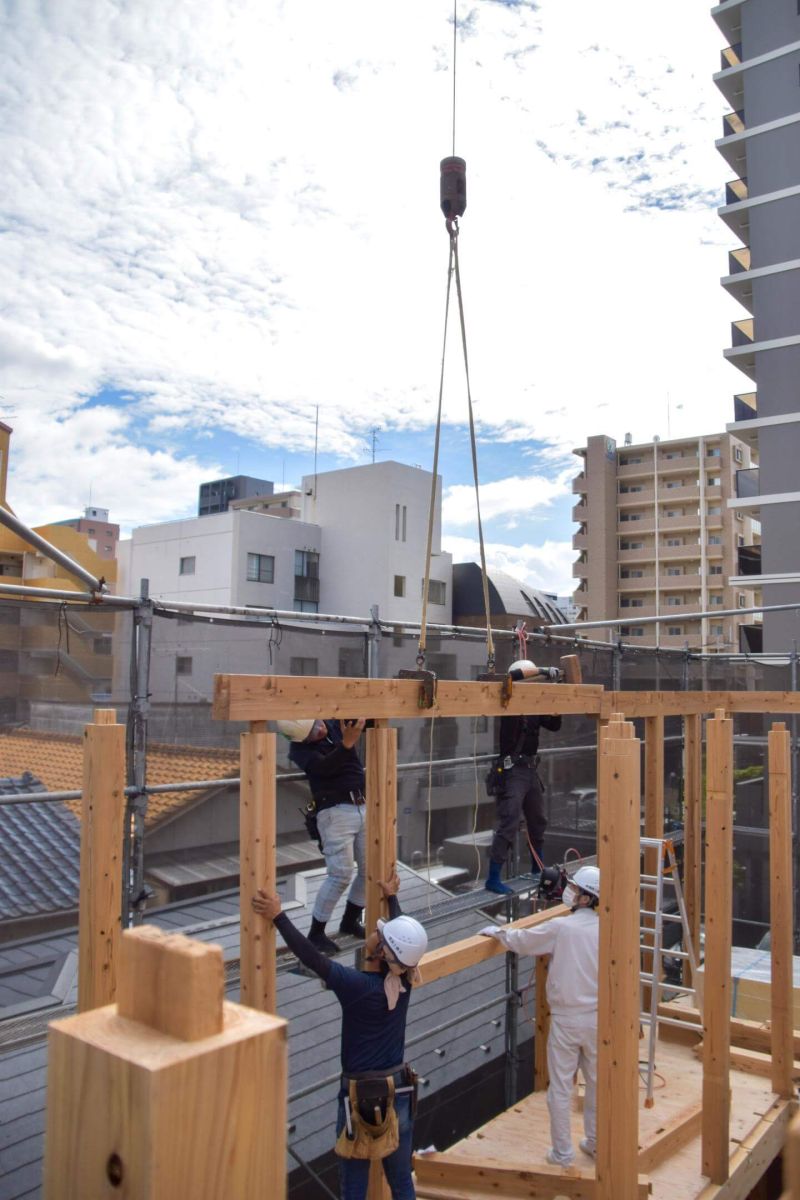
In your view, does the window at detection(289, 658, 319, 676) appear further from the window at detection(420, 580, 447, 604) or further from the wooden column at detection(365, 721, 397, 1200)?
the window at detection(420, 580, 447, 604)

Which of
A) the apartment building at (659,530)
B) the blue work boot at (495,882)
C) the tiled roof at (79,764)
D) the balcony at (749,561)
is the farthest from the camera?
the apartment building at (659,530)

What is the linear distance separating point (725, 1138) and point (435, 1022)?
281cm

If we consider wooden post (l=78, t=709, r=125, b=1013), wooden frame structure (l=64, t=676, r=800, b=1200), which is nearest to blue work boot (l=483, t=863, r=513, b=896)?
wooden frame structure (l=64, t=676, r=800, b=1200)

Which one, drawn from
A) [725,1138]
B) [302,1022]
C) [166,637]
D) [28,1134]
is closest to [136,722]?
[166,637]

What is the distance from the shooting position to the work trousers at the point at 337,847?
618cm

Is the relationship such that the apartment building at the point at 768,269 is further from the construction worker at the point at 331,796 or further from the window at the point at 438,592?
the construction worker at the point at 331,796

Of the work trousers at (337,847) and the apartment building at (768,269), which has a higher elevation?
the apartment building at (768,269)

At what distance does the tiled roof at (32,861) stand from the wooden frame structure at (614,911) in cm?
179

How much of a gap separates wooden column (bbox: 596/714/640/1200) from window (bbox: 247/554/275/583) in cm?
3840

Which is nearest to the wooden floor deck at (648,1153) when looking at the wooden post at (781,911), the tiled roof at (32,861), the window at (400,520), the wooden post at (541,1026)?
the wooden post at (541,1026)

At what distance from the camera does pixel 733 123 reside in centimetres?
3108

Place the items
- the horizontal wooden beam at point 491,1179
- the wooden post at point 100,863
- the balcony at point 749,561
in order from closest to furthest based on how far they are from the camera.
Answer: the wooden post at point 100,863 → the horizontal wooden beam at point 491,1179 → the balcony at point 749,561

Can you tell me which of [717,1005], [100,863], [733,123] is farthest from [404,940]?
[733,123]

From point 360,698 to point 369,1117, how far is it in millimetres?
2313
